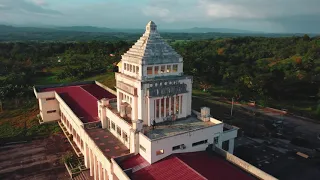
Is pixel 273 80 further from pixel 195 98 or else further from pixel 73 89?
pixel 73 89

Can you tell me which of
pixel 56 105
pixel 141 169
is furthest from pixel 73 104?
pixel 141 169

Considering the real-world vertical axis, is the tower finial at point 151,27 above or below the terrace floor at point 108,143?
above

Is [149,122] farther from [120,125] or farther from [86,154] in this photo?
[86,154]

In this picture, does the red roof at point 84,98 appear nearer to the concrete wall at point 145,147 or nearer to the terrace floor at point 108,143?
the terrace floor at point 108,143

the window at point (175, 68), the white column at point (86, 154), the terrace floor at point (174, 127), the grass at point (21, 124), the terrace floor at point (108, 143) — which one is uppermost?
the window at point (175, 68)

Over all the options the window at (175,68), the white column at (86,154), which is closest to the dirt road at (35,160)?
the white column at (86,154)

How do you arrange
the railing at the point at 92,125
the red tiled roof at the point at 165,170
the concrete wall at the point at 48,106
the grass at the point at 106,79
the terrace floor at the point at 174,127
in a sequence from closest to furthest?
the red tiled roof at the point at 165,170
the terrace floor at the point at 174,127
the railing at the point at 92,125
the concrete wall at the point at 48,106
the grass at the point at 106,79

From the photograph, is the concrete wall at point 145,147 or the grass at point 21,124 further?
the grass at point 21,124

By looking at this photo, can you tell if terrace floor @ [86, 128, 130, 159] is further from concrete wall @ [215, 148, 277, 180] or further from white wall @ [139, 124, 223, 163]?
concrete wall @ [215, 148, 277, 180]
